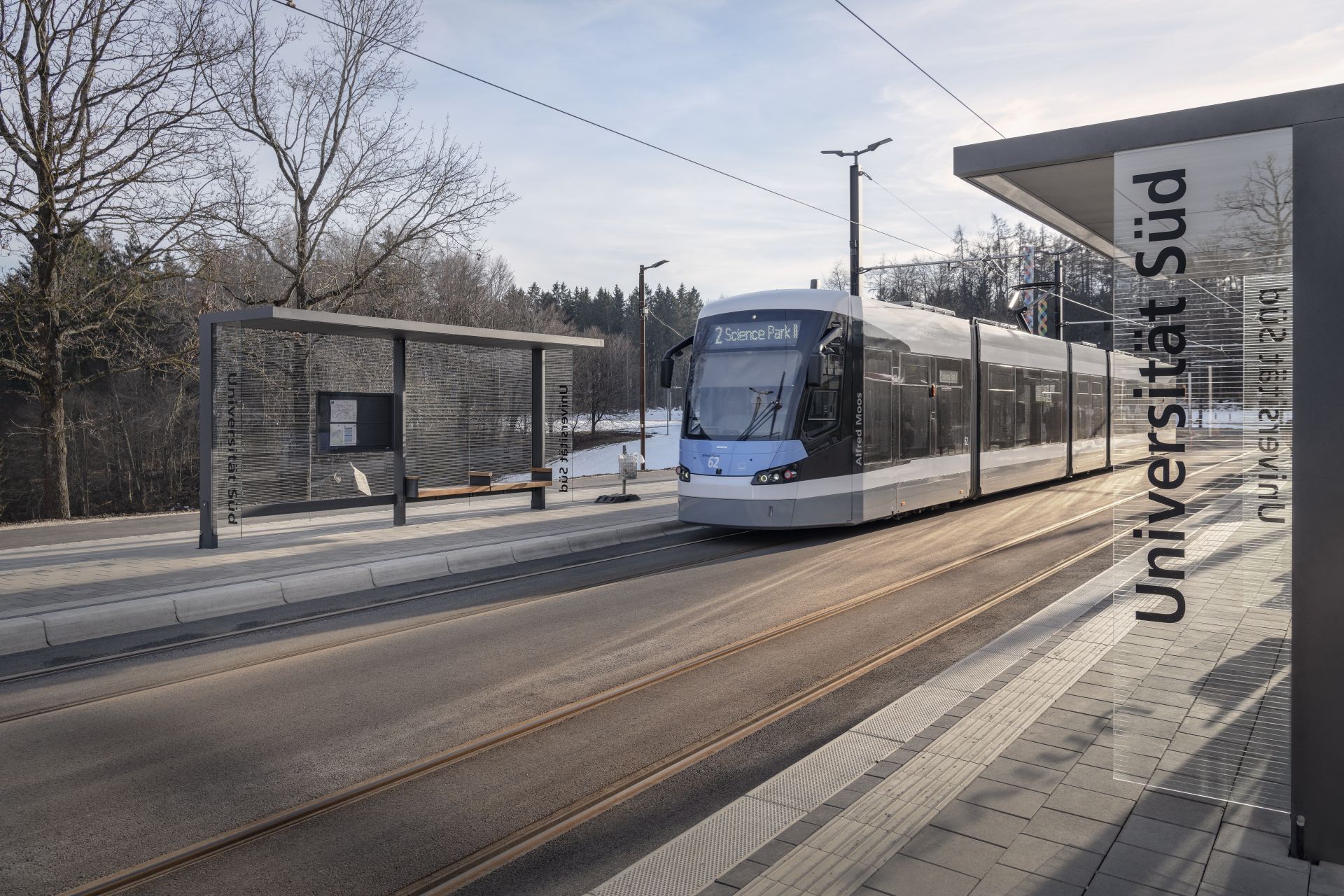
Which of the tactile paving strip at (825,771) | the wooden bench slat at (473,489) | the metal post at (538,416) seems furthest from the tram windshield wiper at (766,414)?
the tactile paving strip at (825,771)

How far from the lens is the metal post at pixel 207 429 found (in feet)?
39.5

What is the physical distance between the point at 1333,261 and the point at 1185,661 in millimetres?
→ 3153

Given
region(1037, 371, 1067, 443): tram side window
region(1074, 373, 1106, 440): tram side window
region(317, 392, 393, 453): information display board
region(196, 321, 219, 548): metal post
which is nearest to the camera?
region(196, 321, 219, 548): metal post

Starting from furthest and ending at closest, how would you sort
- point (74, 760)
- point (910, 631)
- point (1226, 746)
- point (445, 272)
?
1. point (445, 272)
2. point (910, 631)
3. point (74, 760)
4. point (1226, 746)

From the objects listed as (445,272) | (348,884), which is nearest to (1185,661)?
(348,884)

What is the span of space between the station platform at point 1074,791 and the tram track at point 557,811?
0.61 meters

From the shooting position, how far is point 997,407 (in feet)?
59.2

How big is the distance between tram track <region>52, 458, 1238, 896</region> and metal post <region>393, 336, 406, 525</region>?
8.21 meters

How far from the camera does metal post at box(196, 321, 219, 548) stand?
39.5 ft

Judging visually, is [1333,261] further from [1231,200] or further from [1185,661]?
[1185,661]

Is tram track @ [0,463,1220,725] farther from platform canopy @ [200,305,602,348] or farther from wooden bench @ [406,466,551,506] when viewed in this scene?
platform canopy @ [200,305,602,348]

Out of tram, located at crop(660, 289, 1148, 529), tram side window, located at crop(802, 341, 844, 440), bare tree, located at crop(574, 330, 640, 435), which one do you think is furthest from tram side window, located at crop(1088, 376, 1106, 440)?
bare tree, located at crop(574, 330, 640, 435)

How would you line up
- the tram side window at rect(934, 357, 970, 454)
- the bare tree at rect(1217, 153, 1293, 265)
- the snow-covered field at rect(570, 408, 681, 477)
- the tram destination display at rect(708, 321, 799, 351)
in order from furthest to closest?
the snow-covered field at rect(570, 408, 681, 477)
the tram side window at rect(934, 357, 970, 454)
the tram destination display at rect(708, 321, 799, 351)
the bare tree at rect(1217, 153, 1293, 265)

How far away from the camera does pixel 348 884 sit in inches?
145
